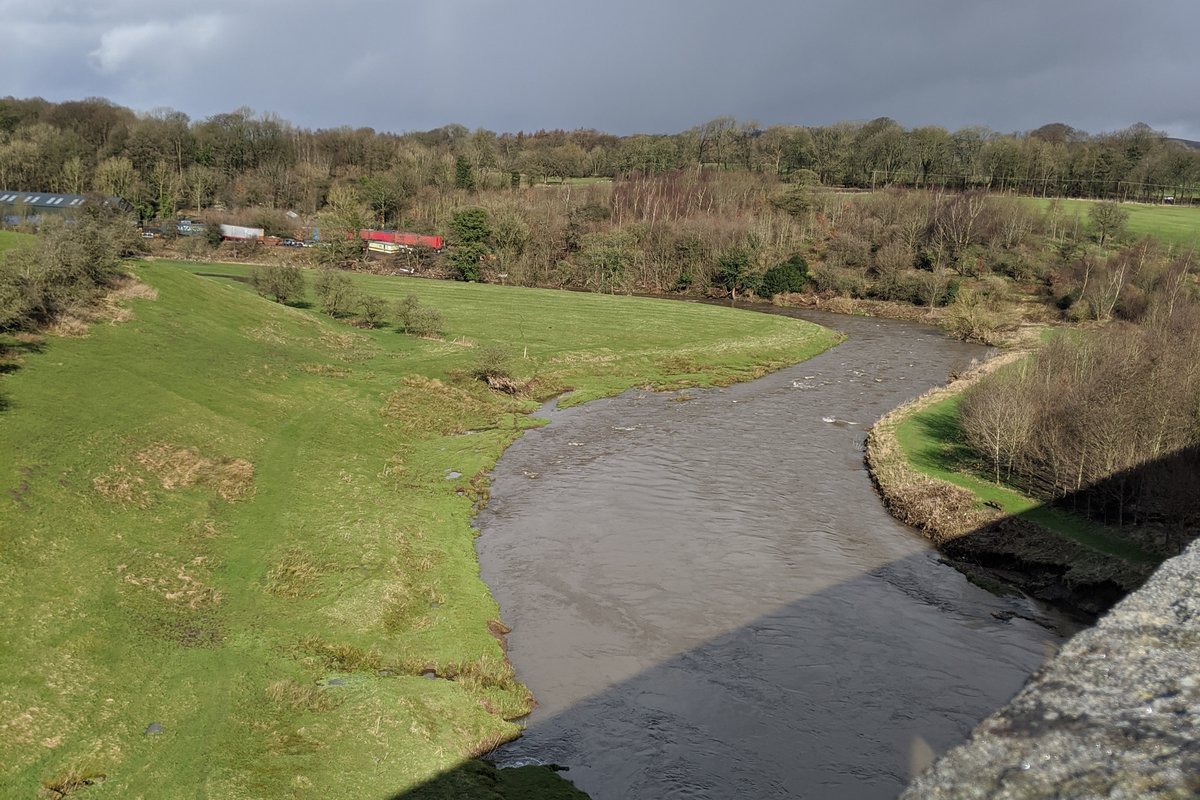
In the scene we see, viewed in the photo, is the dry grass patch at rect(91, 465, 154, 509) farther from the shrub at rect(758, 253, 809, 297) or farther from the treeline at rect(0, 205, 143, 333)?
the shrub at rect(758, 253, 809, 297)

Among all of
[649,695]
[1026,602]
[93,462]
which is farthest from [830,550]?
[93,462]

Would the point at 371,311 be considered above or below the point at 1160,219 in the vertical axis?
below

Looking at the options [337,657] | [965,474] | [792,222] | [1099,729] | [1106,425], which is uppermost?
[792,222]

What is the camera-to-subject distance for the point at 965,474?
95.2 feet

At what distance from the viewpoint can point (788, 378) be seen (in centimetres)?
5084

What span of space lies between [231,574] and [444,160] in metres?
126

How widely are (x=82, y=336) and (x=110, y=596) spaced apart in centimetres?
1670

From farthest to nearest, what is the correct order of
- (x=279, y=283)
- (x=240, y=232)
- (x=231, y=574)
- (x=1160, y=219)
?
1. (x=1160, y=219)
2. (x=240, y=232)
3. (x=279, y=283)
4. (x=231, y=574)

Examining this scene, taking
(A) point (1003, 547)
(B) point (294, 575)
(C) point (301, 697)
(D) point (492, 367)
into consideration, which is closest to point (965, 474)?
(A) point (1003, 547)

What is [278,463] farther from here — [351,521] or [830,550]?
[830,550]

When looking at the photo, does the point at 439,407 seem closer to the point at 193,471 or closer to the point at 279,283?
the point at 193,471

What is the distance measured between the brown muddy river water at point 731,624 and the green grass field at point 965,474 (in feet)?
9.96

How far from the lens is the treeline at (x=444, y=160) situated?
391 ft

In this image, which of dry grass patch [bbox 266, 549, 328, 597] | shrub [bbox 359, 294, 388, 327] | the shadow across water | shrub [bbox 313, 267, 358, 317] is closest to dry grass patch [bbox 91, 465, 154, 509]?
dry grass patch [bbox 266, 549, 328, 597]
